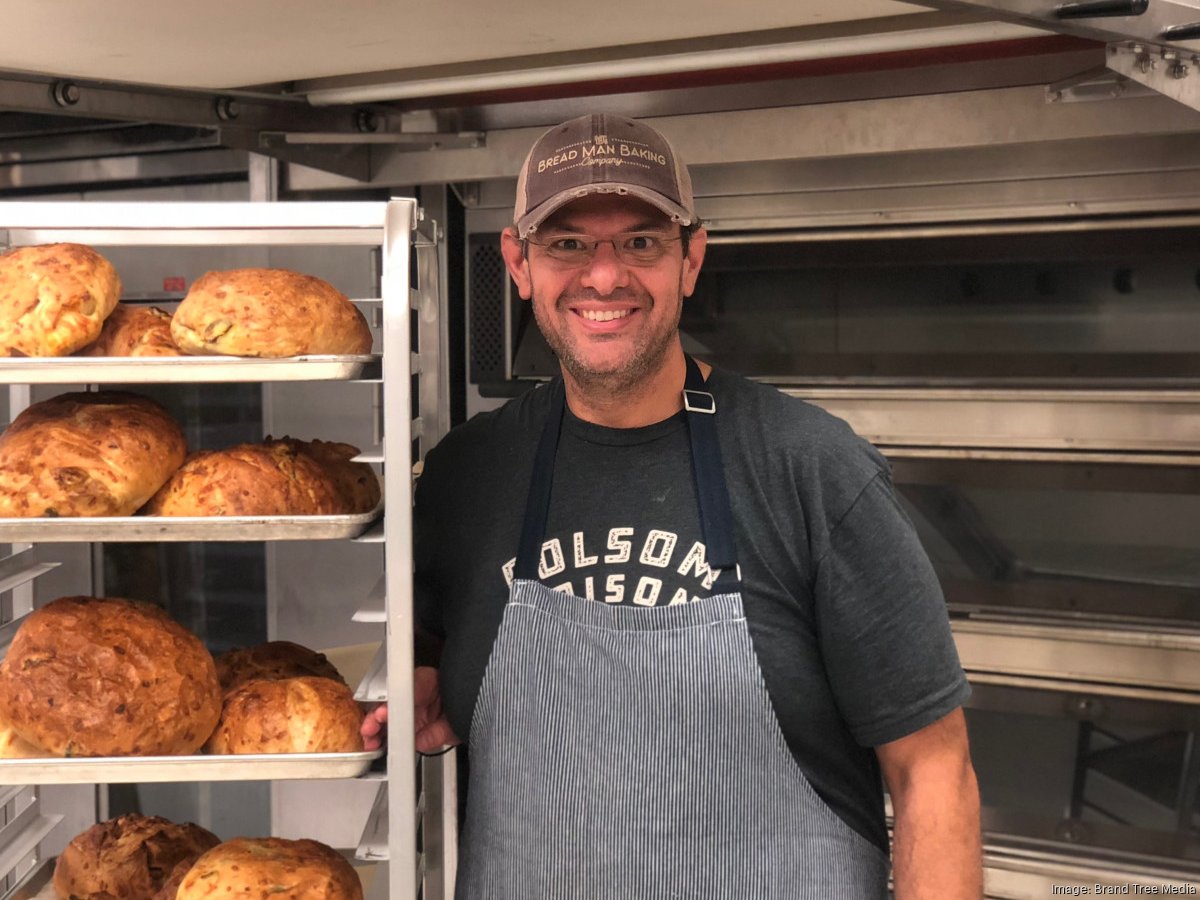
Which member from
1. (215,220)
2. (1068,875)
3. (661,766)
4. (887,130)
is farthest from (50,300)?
(1068,875)

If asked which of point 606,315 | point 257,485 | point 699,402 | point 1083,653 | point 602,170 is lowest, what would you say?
point 1083,653

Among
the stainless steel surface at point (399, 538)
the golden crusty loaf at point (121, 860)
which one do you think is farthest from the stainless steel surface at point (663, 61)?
the golden crusty loaf at point (121, 860)

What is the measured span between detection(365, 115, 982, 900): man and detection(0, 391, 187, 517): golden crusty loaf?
0.43m

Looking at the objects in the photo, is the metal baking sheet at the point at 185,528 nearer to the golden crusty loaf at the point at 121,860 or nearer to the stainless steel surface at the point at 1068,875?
the golden crusty loaf at the point at 121,860

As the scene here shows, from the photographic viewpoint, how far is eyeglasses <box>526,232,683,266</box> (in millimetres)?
1469

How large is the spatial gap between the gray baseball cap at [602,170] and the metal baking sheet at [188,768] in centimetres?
71

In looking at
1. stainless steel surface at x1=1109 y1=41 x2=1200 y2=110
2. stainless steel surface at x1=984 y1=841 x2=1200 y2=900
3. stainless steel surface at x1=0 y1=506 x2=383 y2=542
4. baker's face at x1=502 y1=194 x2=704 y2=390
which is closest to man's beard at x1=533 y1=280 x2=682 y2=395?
baker's face at x1=502 y1=194 x2=704 y2=390

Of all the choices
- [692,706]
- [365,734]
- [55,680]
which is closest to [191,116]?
[55,680]

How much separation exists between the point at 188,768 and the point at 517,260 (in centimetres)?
79

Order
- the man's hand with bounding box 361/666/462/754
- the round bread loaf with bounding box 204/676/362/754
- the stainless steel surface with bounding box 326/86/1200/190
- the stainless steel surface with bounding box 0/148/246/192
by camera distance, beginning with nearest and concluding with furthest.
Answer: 1. the round bread loaf with bounding box 204/676/362/754
2. the man's hand with bounding box 361/666/462/754
3. the stainless steel surface with bounding box 326/86/1200/190
4. the stainless steel surface with bounding box 0/148/246/192

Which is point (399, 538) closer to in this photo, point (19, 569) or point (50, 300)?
point (50, 300)

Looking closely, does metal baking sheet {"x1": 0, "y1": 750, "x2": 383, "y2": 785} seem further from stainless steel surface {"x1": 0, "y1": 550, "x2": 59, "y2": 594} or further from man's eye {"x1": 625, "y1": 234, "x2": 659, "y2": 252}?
man's eye {"x1": 625, "y1": 234, "x2": 659, "y2": 252}

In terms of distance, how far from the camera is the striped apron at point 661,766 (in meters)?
1.42

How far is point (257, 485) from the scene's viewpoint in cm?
137
